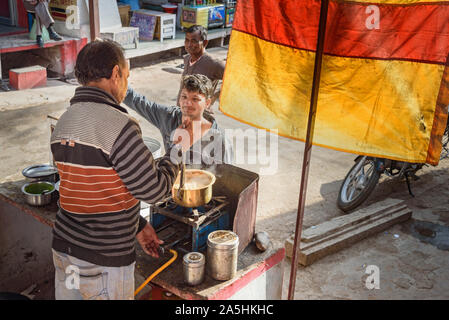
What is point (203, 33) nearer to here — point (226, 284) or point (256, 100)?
point (256, 100)

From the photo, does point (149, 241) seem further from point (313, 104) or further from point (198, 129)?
point (313, 104)

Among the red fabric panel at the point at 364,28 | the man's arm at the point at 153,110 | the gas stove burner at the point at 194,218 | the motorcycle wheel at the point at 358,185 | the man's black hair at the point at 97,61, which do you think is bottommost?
the motorcycle wheel at the point at 358,185

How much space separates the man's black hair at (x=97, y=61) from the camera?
248 cm

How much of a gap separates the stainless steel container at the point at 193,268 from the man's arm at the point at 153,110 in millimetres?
1572

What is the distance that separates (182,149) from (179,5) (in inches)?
436

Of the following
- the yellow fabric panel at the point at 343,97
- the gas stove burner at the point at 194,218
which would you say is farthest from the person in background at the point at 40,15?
the gas stove burner at the point at 194,218

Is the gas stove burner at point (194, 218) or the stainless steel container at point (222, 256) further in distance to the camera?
the gas stove burner at point (194, 218)

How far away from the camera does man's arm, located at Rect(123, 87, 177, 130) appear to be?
13.3 feet

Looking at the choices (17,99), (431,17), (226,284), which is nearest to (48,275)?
(226,284)

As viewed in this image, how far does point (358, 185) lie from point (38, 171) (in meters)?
3.96

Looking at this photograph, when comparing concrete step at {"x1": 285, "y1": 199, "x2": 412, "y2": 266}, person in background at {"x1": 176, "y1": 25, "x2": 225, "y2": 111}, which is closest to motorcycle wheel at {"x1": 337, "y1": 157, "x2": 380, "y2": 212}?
concrete step at {"x1": 285, "y1": 199, "x2": 412, "y2": 266}

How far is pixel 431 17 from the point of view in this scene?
280cm

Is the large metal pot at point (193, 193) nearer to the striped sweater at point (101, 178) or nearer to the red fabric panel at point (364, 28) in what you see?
the striped sweater at point (101, 178)

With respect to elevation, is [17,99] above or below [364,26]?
below
